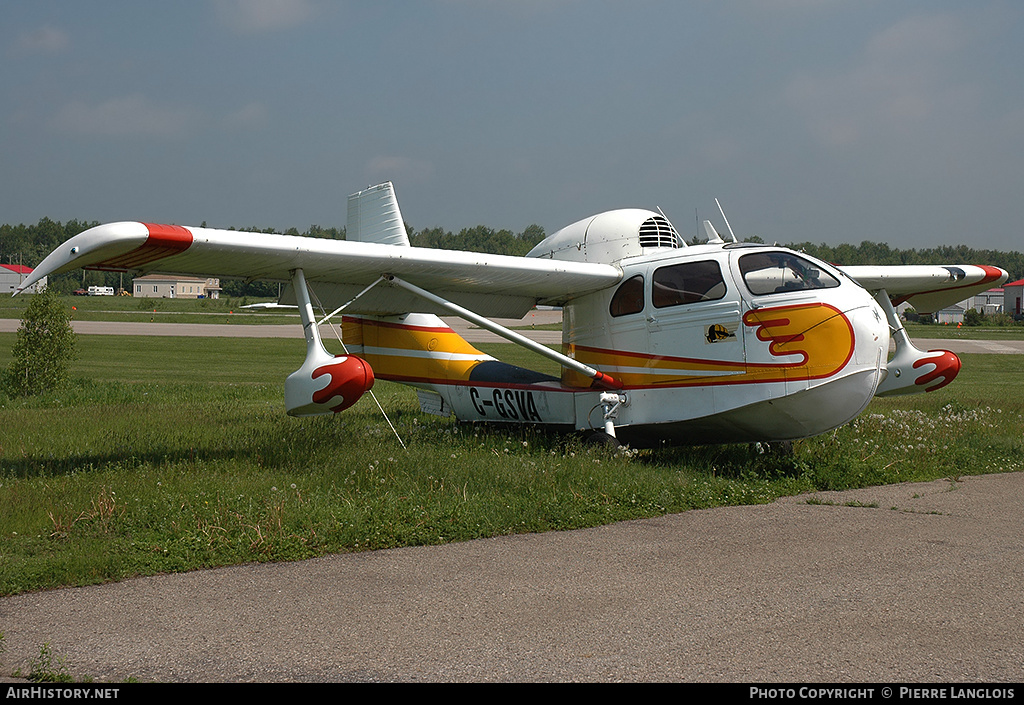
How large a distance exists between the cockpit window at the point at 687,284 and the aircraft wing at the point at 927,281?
321 centimetres

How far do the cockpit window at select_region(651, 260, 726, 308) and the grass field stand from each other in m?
1.93

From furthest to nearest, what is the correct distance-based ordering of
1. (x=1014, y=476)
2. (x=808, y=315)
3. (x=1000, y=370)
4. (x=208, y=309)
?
(x=208, y=309) → (x=1000, y=370) → (x=1014, y=476) → (x=808, y=315)

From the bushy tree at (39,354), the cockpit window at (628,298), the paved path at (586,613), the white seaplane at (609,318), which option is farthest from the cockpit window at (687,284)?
the bushy tree at (39,354)

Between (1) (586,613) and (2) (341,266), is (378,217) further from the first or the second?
(1) (586,613)

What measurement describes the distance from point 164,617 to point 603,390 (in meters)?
6.61

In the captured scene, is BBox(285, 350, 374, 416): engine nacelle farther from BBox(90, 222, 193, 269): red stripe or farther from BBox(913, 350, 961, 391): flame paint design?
BBox(913, 350, 961, 391): flame paint design

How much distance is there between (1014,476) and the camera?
949cm

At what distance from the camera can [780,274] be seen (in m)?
8.84

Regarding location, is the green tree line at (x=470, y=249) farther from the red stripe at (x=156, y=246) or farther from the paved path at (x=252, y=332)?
the red stripe at (x=156, y=246)

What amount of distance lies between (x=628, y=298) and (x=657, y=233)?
118 centimetres

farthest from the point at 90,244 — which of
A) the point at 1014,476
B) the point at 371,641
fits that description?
the point at 1014,476

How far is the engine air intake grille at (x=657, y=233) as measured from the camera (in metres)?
10.8

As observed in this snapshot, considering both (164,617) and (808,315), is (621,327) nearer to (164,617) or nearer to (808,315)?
(808,315)

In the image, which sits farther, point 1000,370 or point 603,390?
point 1000,370
